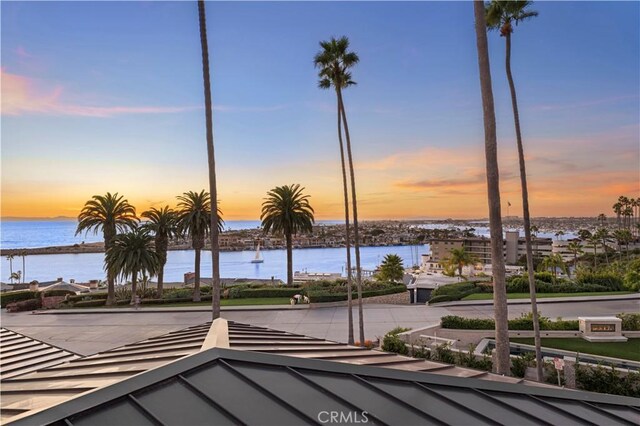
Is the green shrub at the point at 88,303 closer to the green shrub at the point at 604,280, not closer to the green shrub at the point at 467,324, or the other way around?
the green shrub at the point at 467,324

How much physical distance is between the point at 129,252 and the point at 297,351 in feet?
96.1

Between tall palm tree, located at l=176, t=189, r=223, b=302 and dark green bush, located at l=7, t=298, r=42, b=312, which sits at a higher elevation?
tall palm tree, located at l=176, t=189, r=223, b=302

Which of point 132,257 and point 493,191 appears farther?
point 132,257

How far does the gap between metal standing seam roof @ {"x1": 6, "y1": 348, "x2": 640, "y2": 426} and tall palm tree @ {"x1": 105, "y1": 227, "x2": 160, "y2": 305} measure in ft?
97.0

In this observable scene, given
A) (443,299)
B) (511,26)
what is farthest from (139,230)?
(511,26)

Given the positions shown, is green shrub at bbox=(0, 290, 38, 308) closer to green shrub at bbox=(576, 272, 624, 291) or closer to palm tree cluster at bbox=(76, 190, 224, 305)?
palm tree cluster at bbox=(76, 190, 224, 305)

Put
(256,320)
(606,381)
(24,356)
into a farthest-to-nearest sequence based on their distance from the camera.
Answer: (256,320) → (606,381) → (24,356)

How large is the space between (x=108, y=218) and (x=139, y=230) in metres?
3.56

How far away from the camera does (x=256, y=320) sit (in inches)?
929

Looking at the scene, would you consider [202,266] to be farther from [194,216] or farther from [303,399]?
[303,399]

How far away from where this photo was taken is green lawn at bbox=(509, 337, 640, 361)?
50.9ft

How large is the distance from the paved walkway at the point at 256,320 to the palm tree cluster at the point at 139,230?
13.5 feet

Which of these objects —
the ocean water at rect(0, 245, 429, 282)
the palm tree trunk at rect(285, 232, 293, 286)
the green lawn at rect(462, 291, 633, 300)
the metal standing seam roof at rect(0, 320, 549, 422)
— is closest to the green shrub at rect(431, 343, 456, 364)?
the metal standing seam roof at rect(0, 320, 549, 422)

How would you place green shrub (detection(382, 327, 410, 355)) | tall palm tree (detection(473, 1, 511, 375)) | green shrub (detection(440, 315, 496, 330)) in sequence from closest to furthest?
tall palm tree (detection(473, 1, 511, 375)), green shrub (detection(382, 327, 410, 355)), green shrub (detection(440, 315, 496, 330))
